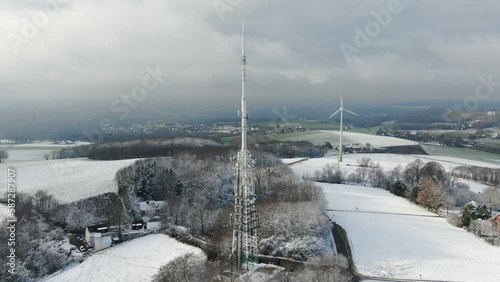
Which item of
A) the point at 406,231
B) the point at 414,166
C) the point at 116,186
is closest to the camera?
the point at 406,231

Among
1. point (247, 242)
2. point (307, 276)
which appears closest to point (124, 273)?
point (247, 242)

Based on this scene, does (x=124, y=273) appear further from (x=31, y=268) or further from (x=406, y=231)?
(x=406, y=231)

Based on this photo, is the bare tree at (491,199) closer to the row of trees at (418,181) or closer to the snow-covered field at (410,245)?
the row of trees at (418,181)

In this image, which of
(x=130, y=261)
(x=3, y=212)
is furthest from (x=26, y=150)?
(x=130, y=261)

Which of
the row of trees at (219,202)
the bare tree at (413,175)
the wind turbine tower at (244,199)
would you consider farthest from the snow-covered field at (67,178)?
the bare tree at (413,175)

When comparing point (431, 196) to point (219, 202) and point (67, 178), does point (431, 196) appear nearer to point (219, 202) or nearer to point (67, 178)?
point (219, 202)

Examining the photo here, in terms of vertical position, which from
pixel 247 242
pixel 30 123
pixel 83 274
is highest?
pixel 30 123

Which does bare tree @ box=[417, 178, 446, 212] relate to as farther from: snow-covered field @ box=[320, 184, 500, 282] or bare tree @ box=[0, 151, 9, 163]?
bare tree @ box=[0, 151, 9, 163]

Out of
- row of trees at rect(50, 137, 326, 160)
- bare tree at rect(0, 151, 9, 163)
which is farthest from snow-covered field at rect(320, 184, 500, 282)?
bare tree at rect(0, 151, 9, 163)
